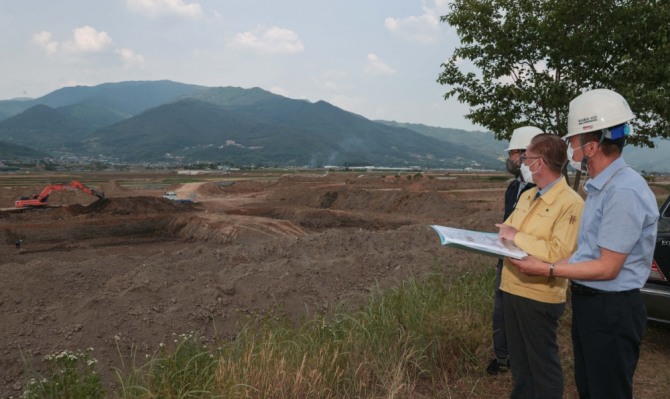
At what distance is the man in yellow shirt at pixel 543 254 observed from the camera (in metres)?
2.84

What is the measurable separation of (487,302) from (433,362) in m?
1.40

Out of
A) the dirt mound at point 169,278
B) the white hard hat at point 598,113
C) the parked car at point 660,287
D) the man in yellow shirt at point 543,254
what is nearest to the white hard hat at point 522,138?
the parked car at point 660,287

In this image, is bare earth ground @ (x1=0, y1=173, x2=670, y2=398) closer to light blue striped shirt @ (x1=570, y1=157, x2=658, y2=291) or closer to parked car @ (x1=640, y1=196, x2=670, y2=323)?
parked car @ (x1=640, y1=196, x2=670, y2=323)

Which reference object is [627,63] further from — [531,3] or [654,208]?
[654,208]

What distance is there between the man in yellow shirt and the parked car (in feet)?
6.79

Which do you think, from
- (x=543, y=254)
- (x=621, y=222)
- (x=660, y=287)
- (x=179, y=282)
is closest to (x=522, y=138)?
(x=660, y=287)

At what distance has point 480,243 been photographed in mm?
2770

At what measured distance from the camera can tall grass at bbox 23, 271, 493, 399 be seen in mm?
3520

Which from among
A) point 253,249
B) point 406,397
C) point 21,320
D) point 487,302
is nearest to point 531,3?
point 487,302

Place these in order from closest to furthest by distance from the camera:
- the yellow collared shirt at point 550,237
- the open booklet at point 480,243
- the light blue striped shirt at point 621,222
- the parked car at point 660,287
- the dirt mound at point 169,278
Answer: the light blue striped shirt at point 621,222, the open booklet at point 480,243, the yellow collared shirt at point 550,237, the parked car at point 660,287, the dirt mound at point 169,278

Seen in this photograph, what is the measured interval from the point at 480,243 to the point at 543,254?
382mm

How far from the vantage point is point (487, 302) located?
5.38 m

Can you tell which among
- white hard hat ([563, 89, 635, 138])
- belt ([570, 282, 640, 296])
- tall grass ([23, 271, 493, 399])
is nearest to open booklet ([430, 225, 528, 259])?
belt ([570, 282, 640, 296])

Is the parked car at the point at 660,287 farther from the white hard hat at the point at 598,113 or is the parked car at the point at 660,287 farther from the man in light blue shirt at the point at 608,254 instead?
the white hard hat at the point at 598,113
